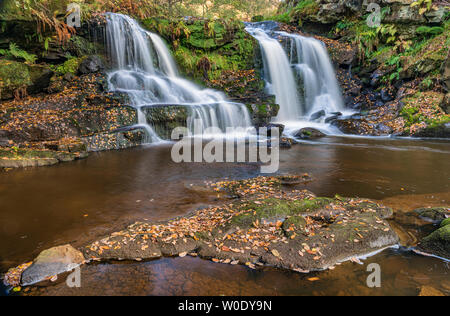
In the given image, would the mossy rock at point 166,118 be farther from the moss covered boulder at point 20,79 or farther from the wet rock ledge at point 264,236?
the wet rock ledge at point 264,236

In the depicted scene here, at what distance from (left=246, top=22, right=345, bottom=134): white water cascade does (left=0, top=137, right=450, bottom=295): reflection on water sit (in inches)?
274

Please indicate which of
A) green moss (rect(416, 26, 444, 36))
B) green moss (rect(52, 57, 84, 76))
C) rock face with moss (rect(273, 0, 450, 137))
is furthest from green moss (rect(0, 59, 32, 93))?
green moss (rect(416, 26, 444, 36))

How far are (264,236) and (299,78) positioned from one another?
15.1 metres

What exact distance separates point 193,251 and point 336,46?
752 inches

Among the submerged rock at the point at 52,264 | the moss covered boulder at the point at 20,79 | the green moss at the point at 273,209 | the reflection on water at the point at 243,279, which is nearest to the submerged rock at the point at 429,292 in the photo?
the reflection on water at the point at 243,279

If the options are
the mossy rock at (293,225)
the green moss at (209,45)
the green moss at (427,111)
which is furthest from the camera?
the green moss at (209,45)

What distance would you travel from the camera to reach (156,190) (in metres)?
5.73

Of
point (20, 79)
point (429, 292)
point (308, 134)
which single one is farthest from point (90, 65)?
point (429, 292)

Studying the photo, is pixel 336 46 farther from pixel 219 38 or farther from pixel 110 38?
pixel 110 38

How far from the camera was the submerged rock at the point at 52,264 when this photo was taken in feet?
9.00

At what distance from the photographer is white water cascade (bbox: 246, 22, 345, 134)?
53.1ft

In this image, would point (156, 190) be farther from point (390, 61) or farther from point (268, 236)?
point (390, 61)

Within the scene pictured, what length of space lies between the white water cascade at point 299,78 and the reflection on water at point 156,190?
696cm
